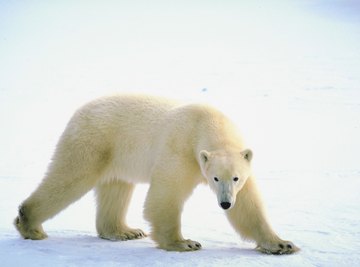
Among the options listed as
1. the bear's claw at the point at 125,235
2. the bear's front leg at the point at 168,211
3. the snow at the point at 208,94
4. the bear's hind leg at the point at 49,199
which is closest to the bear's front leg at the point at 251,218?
the snow at the point at 208,94

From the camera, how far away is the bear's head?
14.5 ft

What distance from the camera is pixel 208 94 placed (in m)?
12.4

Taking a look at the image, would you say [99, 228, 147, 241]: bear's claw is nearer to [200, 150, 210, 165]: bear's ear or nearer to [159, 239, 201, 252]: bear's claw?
[159, 239, 201, 252]: bear's claw

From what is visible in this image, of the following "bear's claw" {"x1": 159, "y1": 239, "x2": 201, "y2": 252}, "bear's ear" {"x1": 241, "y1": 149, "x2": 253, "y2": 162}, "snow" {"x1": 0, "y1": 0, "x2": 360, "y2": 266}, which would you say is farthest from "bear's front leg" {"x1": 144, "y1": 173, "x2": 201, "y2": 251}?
"bear's ear" {"x1": 241, "y1": 149, "x2": 253, "y2": 162}

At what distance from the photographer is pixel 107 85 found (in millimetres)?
13406

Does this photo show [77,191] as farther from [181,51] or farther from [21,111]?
[181,51]

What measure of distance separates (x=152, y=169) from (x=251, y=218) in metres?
0.81

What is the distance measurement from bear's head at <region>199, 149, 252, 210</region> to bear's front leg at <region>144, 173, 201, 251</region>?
0.24m

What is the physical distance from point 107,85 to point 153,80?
0.99 m

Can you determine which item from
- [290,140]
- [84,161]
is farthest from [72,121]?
[290,140]

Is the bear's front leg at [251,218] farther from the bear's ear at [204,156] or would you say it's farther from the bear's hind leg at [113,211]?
the bear's hind leg at [113,211]

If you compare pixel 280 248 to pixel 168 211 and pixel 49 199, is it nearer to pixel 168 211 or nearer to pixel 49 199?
pixel 168 211

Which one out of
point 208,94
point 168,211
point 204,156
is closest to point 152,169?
point 168,211

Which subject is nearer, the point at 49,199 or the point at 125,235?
the point at 49,199
